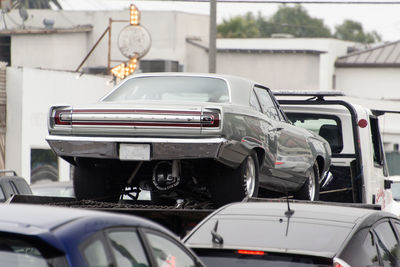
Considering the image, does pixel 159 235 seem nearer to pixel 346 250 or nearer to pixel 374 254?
pixel 346 250

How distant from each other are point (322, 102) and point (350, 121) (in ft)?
1.54

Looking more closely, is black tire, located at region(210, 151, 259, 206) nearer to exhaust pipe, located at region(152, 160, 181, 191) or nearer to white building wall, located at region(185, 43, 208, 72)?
exhaust pipe, located at region(152, 160, 181, 191)

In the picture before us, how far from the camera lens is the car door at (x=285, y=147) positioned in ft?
33.5

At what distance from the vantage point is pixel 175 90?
31.6 ft

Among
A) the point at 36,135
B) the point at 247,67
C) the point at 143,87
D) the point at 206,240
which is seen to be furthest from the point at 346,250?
the point at 247,67

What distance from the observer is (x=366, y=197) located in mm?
12430

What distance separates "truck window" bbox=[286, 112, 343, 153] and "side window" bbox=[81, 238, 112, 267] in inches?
333

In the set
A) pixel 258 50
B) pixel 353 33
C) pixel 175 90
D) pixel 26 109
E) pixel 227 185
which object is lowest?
pixel 26 109

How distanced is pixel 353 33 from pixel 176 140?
127 metres

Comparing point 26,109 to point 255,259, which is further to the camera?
point 26,109

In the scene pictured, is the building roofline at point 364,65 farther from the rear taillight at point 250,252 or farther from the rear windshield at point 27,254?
the rear windshield at point 27,254

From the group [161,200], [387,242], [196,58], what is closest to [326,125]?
[161,200]

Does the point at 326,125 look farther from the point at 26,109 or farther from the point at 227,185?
the point at 26,109

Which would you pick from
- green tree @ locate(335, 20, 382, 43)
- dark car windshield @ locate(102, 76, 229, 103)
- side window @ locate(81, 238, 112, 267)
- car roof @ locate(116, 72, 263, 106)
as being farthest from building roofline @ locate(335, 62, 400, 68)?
green tree @ locate(335, 20, 382, 43)
